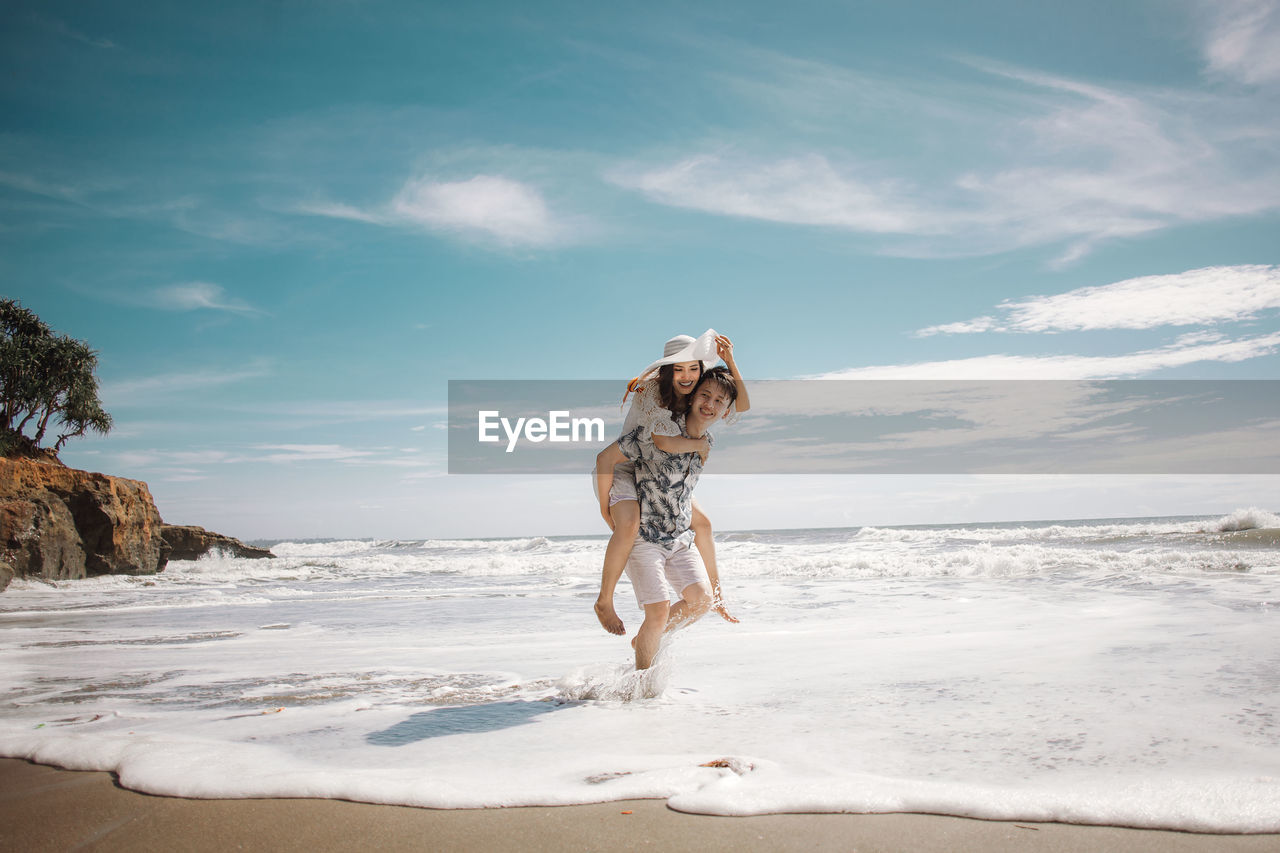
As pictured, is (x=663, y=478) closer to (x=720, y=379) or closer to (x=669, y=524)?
(x=669, y=524)

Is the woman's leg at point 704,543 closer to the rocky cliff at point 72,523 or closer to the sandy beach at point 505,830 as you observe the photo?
the sandy beach at point 505,830

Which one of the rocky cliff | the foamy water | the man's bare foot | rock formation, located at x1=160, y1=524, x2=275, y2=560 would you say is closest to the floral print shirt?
the man's bare foot

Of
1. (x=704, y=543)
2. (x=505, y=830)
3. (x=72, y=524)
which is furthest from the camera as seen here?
(x=72, y=524)

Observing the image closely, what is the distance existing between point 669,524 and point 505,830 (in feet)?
6.15

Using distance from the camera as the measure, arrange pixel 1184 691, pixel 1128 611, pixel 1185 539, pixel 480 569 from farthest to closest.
Result: pixel 480 569 → pixel 1185 539 → pixel 1128 611 → pixel 1184 691

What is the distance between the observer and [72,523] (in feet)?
59.4

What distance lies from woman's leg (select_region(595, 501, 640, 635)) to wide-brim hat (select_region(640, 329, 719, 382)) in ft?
2.19

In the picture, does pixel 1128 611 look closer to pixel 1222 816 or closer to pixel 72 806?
pixel 1222 816

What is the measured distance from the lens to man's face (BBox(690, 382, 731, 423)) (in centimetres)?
366

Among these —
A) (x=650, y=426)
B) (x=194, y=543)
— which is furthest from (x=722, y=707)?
(x=194, y=543)

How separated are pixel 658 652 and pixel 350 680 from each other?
2047mm

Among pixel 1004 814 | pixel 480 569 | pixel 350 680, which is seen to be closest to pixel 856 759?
pixel 1004 814

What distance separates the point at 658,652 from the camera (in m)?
3.92

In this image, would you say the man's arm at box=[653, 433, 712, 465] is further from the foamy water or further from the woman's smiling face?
the foamy water
